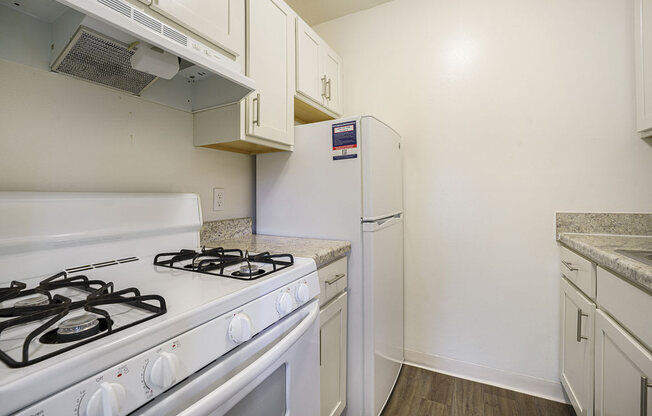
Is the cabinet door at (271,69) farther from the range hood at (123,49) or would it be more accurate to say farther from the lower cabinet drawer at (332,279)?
the lower cabinet drawer at (332,279)

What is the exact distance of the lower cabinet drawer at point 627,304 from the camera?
78 centimetres

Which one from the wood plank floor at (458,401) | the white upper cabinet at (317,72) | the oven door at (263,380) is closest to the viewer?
the oven door at (263,380)

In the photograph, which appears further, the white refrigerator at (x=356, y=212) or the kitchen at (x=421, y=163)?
the white refrigerator at (x=356, y=212)

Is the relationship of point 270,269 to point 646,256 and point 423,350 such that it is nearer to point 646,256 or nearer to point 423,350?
point 646,256

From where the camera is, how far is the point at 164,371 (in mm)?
478

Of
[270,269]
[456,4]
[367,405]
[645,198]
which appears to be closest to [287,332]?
[270,269]

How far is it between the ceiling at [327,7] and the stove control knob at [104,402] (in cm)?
234

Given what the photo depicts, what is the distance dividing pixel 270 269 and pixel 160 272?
338 mm

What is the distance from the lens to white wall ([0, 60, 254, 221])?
88cm

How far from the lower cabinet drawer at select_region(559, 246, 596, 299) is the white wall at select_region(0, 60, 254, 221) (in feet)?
5.78

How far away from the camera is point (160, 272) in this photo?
2.89 feet

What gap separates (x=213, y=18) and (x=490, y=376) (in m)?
2.39

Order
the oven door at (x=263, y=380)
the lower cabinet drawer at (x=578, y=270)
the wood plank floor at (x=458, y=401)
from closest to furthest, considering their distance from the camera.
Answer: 1. the oven door at (x=263, y=380)
2. the lower cabinet drawer at (x=578, y=270)
3. the wood plank floor at (x=458, y=401)

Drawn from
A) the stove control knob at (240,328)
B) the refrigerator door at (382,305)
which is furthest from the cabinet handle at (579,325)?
the stove control knob at (240,328)
